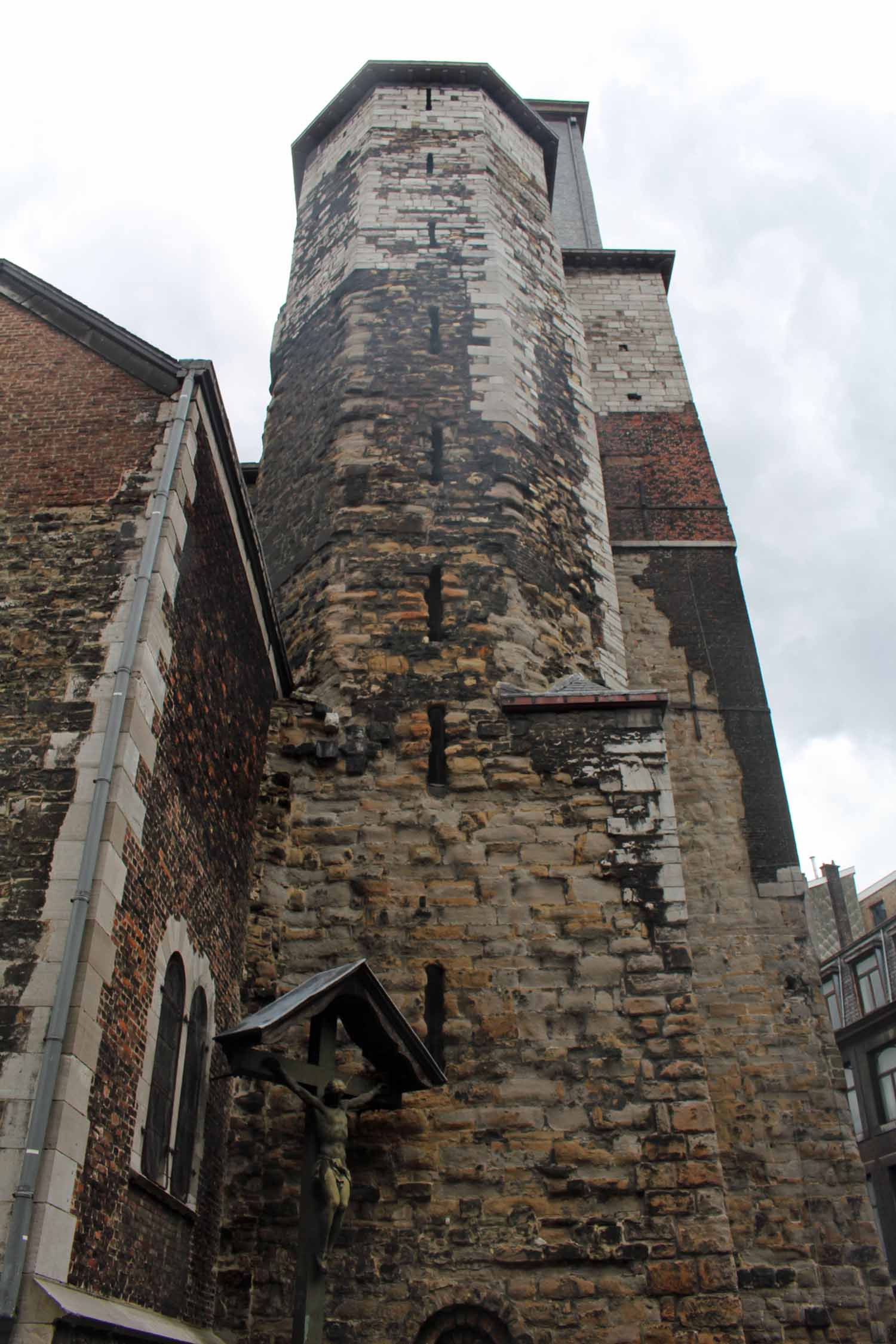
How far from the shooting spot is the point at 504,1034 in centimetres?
780

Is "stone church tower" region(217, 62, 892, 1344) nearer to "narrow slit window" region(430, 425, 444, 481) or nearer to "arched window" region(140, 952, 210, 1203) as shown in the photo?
"narrow slit window" region(430, 425, 444, 481)

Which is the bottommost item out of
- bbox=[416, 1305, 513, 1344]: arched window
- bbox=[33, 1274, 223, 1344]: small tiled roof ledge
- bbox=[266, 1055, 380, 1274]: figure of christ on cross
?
bbox=[33, 1274, 223, 1344]: small tiled roof ledge

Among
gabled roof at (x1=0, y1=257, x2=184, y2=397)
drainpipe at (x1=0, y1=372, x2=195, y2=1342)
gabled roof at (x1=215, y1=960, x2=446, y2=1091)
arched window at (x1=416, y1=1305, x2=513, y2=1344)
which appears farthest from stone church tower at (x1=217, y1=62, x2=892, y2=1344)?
gabled roof at (x1=0, y1=257, x2=184, y2=397)

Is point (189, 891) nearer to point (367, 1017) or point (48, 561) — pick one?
point (367, 1017)

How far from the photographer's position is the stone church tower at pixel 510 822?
23.5ft

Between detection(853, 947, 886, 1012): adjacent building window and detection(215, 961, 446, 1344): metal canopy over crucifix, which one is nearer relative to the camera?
detection(215, 961, 446, 1344): metal canopy over crucifix

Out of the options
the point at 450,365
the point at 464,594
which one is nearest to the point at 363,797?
the point at 464,594

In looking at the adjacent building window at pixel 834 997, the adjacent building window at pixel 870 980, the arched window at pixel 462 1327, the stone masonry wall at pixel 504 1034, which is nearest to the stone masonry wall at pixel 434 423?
the stone masonry wall at pixel 504 1034

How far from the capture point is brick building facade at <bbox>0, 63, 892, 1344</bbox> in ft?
20.2

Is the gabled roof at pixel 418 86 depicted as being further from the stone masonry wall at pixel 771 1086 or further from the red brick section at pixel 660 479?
the stone masonry wall at pixel 771 1086

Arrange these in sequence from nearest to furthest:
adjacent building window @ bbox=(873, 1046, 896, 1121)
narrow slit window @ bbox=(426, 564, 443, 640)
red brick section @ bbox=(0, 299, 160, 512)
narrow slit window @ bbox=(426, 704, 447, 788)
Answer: red brick section @ bbox=(0, 299, 160, 512) < narrow slit window @ bbox=(426, 704, 447, 788) < narrow slit window @ bbox=(426, 564, 443, 640) < adjacent building window @ bbox=(873, 1046, 896, 1121)

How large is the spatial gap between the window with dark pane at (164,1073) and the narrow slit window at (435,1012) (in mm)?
1845

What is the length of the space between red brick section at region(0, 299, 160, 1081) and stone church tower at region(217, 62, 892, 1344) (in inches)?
111

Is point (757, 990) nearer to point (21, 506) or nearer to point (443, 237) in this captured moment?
point (21, 506)
